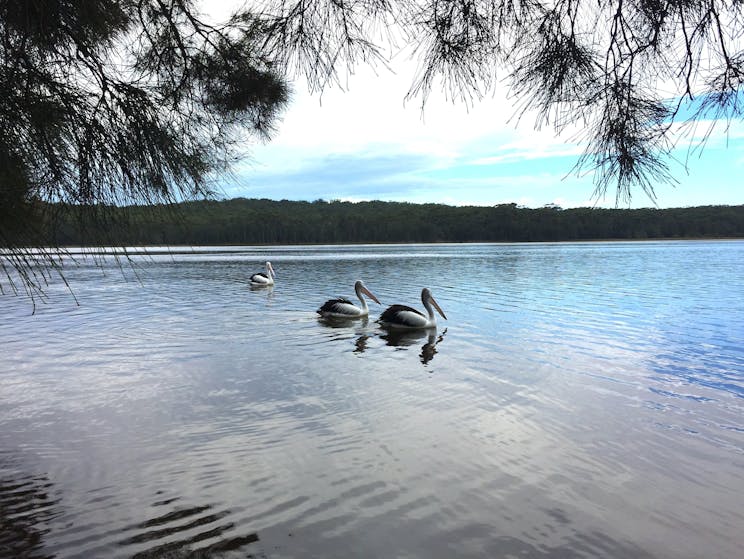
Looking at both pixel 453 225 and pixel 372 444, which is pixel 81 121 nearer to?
pixel 372 444

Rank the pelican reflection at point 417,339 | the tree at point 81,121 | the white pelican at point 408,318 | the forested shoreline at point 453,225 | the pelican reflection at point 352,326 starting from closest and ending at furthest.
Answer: the tree at point 81,121 → the pelican reflection at point 417,339 → the pelican reflection at point 352,326 → the white pelican at point 408,318 → the forested shoreline at point 453,225

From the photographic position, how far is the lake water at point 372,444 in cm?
346

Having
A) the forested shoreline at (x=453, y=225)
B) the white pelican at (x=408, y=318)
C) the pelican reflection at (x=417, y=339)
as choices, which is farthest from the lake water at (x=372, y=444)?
the forested shoreline at (x=453, y=225)

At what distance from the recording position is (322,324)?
12.3m

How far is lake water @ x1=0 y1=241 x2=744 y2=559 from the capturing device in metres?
3.46

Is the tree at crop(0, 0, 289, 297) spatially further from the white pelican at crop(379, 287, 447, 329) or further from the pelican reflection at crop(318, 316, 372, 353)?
the white pelican at crop(379, 287, 447, 329)

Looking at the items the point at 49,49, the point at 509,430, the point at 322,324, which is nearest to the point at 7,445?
the point at 49,49

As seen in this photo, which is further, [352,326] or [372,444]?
[352,326]

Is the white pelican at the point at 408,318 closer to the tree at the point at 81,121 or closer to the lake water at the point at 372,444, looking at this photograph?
the lake water at the point at 372,444

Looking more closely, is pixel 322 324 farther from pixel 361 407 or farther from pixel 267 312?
pixel 361 407

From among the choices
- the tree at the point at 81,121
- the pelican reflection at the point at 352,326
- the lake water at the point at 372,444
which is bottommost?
the pelican reflection at the point at 352,326

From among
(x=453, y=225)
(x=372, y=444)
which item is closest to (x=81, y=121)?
(x=372, y=444)

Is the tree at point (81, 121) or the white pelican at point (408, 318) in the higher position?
the tree at point (81, 121)

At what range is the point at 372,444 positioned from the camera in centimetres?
498
